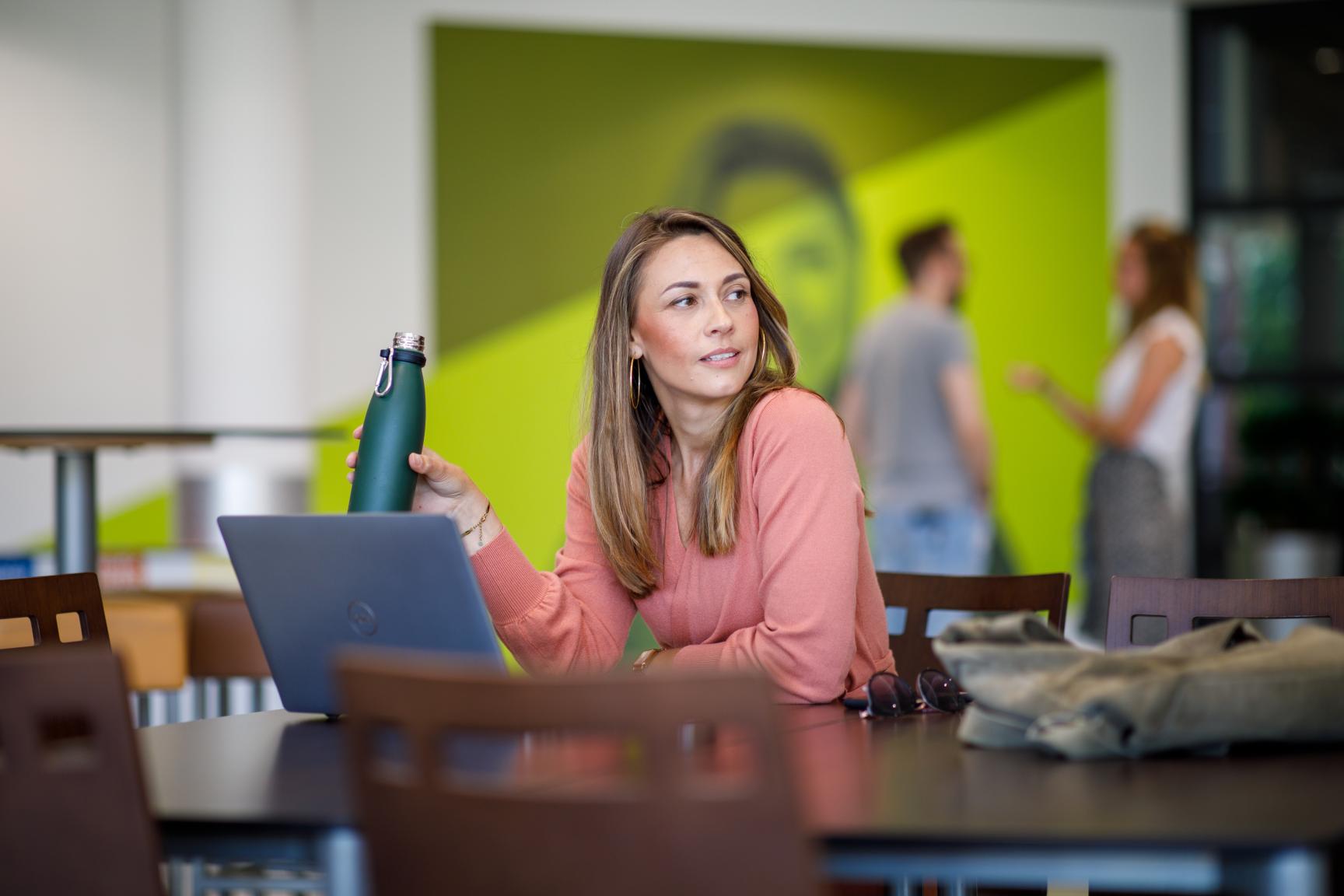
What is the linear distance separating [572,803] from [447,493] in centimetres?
94

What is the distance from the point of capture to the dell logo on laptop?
1426 millimetres

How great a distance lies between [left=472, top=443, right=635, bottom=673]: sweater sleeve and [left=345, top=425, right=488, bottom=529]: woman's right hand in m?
0.05

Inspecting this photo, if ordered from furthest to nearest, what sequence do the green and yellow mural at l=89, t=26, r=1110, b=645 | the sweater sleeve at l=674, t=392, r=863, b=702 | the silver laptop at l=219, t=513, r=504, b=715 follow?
the green and yellow mural at l=89, t=26, r=1110, b=645, the sweater sleeve at l=674, t=392, r=863, b=702, the silver laptop at l=219, t=513, r=504, b=715

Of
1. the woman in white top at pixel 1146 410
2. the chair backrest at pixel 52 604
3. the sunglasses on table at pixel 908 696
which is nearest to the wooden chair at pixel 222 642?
the chair backrest at pixel 52 604

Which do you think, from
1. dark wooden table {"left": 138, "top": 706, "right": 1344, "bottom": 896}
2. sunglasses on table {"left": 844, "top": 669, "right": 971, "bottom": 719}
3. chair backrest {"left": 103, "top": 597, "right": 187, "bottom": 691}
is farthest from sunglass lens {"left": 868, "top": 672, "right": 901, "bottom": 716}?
chair backrest {"left": 103, "top": 597, "right": 187, "bottom": 691}

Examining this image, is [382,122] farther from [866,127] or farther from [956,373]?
[956,373]

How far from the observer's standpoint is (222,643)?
249 centimetres

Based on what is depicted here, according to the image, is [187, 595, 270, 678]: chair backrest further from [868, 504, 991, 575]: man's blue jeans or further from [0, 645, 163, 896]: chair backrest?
[868, 504, 991, 575]: man's blue jeans

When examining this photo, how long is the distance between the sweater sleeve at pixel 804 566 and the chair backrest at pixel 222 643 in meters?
1.05

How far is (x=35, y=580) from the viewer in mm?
1742

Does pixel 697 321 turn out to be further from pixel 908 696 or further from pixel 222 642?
pixel 222 642

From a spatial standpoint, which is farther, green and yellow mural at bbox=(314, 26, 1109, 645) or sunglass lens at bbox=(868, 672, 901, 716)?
green and yellow mural at bbox=(314, 26, 1109, 645)

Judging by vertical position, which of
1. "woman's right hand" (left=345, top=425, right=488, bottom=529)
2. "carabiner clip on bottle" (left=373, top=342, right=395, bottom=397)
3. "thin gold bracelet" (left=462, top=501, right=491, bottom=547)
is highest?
"carabiner clip on bottle" (left=373, top=342, right=395, bottom=397)

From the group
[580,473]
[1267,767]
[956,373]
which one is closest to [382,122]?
[956,373]
